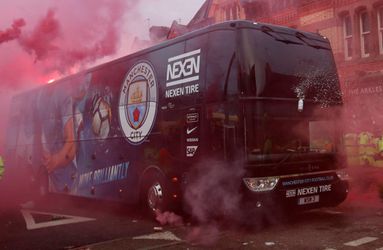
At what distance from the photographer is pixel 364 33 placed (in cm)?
1579

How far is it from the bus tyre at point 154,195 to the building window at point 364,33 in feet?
37.9

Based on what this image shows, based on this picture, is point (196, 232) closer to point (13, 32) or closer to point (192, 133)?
point (192, 133)

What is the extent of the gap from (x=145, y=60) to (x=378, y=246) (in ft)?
16.3

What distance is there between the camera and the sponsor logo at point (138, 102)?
7.52 meters

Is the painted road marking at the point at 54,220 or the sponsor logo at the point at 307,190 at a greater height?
the sponsor logo at the point at 307,190

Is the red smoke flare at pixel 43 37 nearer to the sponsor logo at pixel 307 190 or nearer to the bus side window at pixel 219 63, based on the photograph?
the bus side window at pixel 219 63

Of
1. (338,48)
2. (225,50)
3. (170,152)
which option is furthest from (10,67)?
(338,48)

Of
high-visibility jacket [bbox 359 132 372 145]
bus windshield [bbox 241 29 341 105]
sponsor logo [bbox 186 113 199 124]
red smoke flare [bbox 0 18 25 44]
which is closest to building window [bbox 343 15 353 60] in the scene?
high-visibility jacket [bbox 359 132 372 145]

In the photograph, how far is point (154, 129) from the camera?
7.37 m

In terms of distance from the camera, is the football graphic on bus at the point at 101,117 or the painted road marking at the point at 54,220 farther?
the football graphic on bus at the point at 101,117

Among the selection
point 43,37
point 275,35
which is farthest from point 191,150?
point 43,37

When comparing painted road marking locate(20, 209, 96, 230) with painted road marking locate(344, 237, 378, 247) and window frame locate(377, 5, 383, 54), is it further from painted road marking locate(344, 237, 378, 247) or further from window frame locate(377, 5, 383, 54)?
window frame locate(377, 5, 383, 54)

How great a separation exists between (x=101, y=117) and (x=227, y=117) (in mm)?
3729

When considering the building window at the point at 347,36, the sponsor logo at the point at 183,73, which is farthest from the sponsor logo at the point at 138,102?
the building window at the point at 347,36
